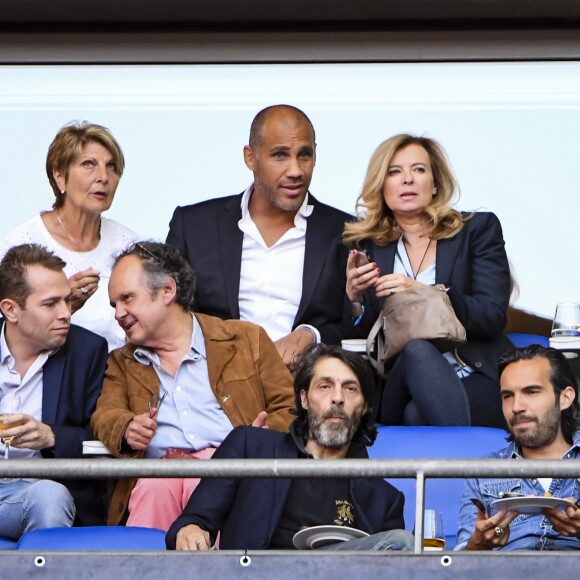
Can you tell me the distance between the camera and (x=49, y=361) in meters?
5.63

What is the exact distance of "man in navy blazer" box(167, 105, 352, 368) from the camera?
6.23 metres

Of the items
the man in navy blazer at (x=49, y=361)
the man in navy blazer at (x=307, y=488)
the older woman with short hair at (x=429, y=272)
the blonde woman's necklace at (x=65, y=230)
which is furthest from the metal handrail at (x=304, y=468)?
the blonde woman's necklace at (x=65, y=230)

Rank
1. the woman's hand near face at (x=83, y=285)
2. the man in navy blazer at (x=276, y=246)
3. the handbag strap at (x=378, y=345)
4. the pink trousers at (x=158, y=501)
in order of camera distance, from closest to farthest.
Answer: the pink trousers at (x=158, y=501), the handbag strap at (x=378, y=345), the woman's hand near face at (x=83, y=285), the man in navy blazer at (x=276, y=246)

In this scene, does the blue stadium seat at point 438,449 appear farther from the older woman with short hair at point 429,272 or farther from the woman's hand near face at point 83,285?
the woman's hand near face at point 83,285

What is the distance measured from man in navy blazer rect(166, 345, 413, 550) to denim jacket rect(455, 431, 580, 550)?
218 millimetres

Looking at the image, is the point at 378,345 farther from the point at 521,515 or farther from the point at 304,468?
the point at 304,468

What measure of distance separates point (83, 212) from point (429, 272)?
1401 mm

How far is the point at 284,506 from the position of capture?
16.3 feet

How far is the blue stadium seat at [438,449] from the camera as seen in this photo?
214 inches

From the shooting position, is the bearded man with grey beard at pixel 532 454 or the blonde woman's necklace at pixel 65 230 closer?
the bearded man with grey beard at pixel 532 454

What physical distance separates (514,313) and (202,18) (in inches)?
70.8

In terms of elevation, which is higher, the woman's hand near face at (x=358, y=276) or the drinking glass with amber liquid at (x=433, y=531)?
the woman's hand near face at (x=358, y=276)

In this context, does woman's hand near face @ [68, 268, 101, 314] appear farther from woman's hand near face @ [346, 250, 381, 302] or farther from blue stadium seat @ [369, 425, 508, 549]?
blue stadium seat @ [369, 425, 508, 549]

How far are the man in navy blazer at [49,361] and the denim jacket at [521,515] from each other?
123 centimetres
